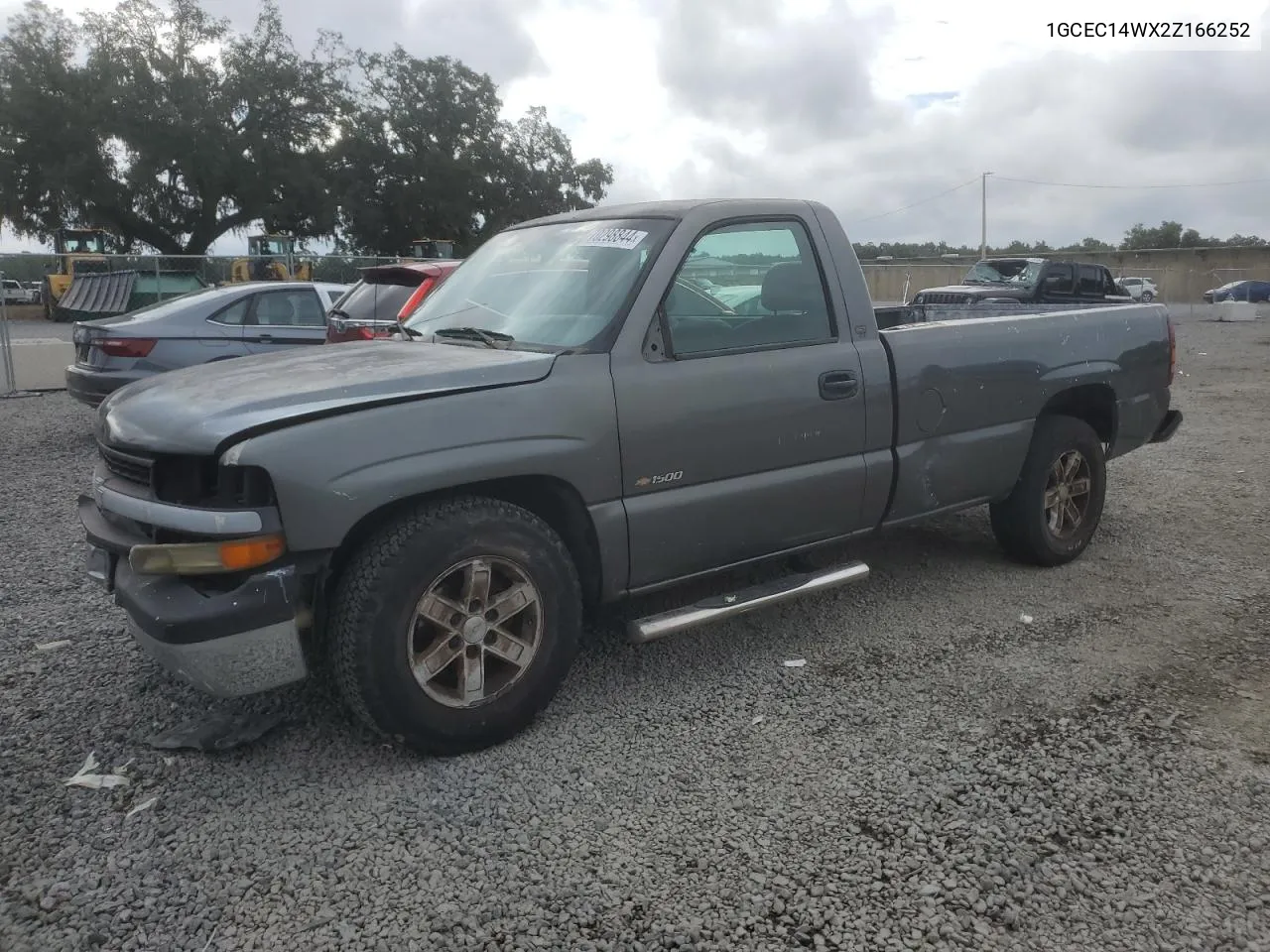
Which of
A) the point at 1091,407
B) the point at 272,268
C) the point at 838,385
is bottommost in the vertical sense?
the point at 1091,407

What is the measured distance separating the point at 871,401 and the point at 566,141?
5025 cm

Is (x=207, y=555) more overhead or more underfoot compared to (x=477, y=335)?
more underfoot

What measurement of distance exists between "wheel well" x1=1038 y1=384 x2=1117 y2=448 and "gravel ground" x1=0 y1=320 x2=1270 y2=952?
1021 mm

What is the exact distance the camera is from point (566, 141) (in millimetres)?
50969

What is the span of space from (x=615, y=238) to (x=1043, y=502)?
103 inches

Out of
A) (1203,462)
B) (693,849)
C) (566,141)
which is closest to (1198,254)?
(566,141)

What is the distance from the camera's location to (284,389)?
3100mm

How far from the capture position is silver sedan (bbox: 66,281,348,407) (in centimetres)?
849

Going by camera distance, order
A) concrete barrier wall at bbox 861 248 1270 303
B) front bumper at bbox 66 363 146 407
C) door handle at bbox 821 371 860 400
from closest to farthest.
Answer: door handle at bbox 821 371 860 400 → front bumper at bbox 66 363 146 407 → concrete barrier wall at bbox 861 248 1270 303

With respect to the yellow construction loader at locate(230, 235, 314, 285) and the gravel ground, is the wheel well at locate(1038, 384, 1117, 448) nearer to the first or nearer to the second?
the gravel ground

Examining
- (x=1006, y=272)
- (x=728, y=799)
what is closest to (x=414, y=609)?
(x=728, y=799)

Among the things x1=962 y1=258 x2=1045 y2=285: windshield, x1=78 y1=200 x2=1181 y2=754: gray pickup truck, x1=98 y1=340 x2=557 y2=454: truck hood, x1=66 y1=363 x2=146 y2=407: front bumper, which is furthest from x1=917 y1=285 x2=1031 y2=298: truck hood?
x1=98 y1=340 x2=557 y2=454: truck hood

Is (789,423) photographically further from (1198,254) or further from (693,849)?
(1198,254)

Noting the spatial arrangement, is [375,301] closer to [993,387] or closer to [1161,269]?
[993,387]
